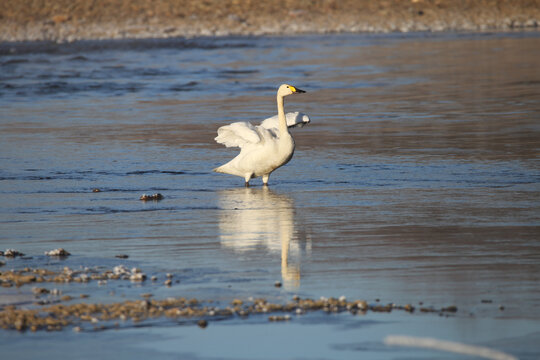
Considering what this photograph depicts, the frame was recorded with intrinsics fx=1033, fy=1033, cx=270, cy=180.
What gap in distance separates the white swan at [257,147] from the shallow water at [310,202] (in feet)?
0.81

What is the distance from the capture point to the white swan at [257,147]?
12.4 m

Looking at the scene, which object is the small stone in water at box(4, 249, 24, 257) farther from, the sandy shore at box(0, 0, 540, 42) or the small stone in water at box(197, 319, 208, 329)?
the sandy shore at box(0, 0, 540, 42)

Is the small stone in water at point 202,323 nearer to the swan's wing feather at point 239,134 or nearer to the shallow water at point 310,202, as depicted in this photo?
the shallow water at point 310,202

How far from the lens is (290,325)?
659 cm

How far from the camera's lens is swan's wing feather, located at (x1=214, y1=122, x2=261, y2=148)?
12.4 meters

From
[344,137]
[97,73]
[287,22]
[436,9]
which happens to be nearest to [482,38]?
[436,9]

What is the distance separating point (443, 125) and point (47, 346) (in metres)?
12.2

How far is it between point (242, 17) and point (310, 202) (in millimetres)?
40986

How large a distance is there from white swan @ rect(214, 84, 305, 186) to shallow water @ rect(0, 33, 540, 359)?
0.81 ft

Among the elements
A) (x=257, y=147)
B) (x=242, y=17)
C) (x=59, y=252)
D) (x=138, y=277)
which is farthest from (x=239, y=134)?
(x=242, y=17)

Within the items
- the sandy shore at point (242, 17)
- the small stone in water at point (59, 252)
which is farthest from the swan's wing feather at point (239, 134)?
the sandy shore at point (242, 17)

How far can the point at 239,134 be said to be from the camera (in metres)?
12.5

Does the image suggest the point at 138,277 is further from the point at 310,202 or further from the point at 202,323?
the point at 310,202

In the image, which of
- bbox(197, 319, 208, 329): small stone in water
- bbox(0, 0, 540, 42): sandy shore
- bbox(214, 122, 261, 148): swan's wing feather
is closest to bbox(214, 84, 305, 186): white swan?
bbox(214, 122, 261, 148): swan's wing feather
